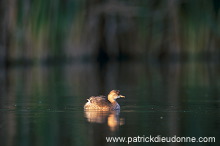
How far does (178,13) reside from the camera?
82.8 feet

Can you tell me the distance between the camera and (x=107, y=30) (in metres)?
26.4

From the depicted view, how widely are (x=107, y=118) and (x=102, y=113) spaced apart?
0.65 m

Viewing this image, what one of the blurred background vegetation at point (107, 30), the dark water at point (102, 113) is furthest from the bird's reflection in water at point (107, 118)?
the blurred background vegetation at point (107, 30)

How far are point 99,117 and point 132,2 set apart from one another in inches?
606

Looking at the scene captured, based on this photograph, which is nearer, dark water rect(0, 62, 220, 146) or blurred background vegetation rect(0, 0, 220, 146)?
dark water rect(0, 62, 220, 146)

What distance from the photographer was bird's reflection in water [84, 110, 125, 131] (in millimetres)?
9439

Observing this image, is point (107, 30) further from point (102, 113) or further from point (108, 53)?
point (102, 113)

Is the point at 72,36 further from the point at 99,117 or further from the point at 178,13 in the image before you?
the point at 99,117

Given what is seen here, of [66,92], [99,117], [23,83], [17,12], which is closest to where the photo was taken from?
[99,117]

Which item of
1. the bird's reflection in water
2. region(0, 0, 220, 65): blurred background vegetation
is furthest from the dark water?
region(0, 0, 220, 65): blurred background vegetation

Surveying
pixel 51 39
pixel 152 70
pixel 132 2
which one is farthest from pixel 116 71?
pixel 132 2

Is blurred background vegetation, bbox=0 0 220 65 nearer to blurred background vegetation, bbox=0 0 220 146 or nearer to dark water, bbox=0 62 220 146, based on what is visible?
blurred background vegetation, bbox=0 0 220 146

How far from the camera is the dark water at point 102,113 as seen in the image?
8719 millimetres

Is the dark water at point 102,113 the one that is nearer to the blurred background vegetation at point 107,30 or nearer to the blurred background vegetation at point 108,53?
the blurred background vegetation at point 108,53
